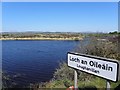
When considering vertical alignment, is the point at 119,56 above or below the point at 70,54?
below

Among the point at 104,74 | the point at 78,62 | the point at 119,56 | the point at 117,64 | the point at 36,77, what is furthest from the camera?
the point at 36,77

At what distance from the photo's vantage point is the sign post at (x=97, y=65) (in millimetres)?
3227

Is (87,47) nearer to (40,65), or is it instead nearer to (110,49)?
(110,49)

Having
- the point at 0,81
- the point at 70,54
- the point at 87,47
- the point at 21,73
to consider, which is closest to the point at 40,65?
the point at 21,73

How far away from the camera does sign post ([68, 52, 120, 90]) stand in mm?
3227

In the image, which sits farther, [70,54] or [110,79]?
[70,54]

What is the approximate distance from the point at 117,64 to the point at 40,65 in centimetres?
2242

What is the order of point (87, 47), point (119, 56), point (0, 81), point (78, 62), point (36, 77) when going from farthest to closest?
point (36, 77), point (87, 47), point (119, 56), point (0, 81), point (78, 62)

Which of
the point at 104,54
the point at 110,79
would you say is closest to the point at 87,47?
the point at 104,54

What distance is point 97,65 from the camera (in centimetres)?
359

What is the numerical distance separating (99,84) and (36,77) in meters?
14.3

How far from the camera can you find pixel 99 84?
6.68 metres

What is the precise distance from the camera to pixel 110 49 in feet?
39.9

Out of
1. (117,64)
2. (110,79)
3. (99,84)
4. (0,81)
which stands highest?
(117,64)
